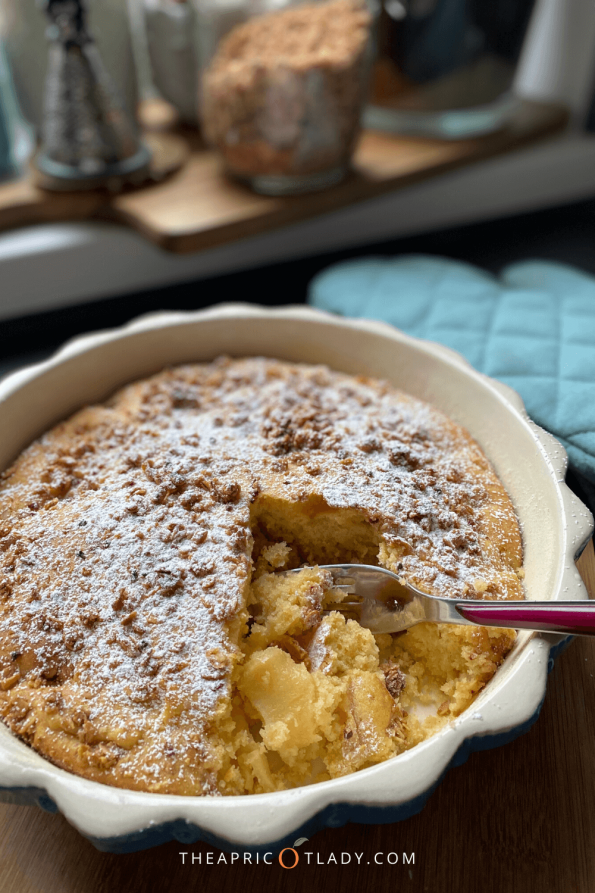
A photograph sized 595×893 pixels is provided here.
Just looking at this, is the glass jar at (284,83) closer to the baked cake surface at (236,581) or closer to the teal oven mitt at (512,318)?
the teal oven mitt at (512,318)

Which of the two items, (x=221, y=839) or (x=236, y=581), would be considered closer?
(x=221, y=839)

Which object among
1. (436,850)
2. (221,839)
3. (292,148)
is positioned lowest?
(436,850)

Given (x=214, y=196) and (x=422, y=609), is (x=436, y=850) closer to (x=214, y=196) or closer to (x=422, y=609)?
(x=422, y=609)

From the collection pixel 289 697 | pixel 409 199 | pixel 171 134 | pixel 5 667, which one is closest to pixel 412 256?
pixel 409 199

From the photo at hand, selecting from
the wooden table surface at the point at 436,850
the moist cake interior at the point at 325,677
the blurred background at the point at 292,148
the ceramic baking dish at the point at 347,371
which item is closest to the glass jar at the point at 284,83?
the blurred background at the point at 292,148

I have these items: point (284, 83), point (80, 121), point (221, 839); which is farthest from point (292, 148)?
point (221, 839)

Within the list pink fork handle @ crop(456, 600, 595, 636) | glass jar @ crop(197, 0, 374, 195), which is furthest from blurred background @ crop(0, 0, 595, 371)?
pink fork handle @ crop(456, 600, 595, 636)

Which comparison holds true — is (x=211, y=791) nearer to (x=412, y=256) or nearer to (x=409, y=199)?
(x=412, y=256)
